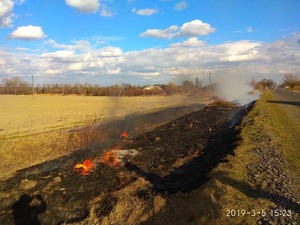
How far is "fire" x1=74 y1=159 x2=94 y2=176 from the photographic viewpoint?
11.9m

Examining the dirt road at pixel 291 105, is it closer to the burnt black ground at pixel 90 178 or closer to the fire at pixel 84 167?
the burnt black ground at pixel 90 178

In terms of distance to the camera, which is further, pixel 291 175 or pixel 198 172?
pixel 198 172

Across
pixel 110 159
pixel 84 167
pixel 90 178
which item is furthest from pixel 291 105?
pixel 90 178

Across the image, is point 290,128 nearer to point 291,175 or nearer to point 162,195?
point 291,175

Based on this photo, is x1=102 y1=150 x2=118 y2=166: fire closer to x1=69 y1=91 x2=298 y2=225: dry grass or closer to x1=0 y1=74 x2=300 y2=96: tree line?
x1=69 y1=91 x2=298 y2=225: dry grass

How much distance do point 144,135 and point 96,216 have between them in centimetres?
1248

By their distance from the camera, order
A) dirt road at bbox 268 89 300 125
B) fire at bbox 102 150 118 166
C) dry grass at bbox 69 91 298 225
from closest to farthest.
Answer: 1. dry grass at bbox 69 91 298 225
2. fire at bbox 102 150 118 166
3. dirt road at bbox 268 89 300 125

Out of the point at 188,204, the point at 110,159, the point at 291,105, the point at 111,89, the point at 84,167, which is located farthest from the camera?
the point at 111,89

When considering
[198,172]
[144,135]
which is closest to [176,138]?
[144,135]

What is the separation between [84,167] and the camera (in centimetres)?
1234

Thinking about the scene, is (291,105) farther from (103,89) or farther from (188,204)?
(103,89)

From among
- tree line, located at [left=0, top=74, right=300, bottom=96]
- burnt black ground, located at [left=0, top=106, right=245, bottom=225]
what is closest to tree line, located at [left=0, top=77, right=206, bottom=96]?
tree line, located at [left=0, top=74, right=300, bottom=96]

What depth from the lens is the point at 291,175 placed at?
888 centimetres

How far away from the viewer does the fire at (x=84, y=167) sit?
1193cm
